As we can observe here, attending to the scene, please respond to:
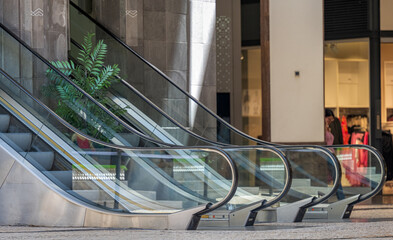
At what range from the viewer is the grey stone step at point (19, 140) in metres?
9.29

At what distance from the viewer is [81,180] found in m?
9.06

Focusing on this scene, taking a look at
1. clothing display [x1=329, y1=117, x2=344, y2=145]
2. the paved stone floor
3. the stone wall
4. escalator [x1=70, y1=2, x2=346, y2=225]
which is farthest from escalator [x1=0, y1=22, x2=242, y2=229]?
clothing display [x1=329, y1=117, x2=344, y2=145]

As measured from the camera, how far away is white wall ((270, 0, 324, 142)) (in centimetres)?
1501

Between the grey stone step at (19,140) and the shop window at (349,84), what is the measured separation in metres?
8.30

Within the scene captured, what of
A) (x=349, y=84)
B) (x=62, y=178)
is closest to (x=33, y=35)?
(x=62, y=178)

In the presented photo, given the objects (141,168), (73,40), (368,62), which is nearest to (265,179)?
(141,168)

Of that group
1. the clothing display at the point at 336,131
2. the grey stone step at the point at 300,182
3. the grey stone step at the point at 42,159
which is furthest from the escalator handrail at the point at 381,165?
the grey stone step at the point at 42,159

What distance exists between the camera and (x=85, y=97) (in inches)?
409

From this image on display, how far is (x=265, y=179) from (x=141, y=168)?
74.3 inches

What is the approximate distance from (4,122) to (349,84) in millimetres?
8719

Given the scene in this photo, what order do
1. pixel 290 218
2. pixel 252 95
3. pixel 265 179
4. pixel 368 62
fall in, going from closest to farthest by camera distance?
pixel 265 179
pixel 290 218
pixel 368 62
pixel 252 95

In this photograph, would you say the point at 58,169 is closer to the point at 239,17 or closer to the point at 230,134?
the point at 230,134

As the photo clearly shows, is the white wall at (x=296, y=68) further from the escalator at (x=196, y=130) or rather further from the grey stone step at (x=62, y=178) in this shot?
the grey stone step at (x=62, y=178)

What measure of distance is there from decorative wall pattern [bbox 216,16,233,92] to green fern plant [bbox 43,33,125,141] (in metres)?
4.69
